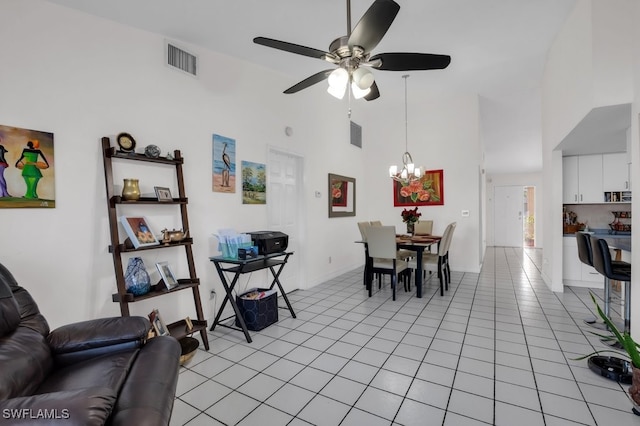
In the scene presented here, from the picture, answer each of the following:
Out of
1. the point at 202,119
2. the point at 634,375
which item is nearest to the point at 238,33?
the point at 202,119

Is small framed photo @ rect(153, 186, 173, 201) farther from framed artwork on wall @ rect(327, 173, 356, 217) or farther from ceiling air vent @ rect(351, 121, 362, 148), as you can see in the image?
ceiling air vent @ rect(351, 121, 362, 148)

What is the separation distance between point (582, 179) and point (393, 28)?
381cm

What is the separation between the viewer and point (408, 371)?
7.30ft

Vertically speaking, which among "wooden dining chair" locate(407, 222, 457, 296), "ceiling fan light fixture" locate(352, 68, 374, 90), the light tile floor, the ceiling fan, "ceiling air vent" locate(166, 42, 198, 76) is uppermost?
"ceiling air vent" locate(166, 42, 198, 76)

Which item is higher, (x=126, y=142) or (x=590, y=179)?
(x=126, y=142)

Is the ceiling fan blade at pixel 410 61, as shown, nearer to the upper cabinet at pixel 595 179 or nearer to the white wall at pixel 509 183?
the upper cabinet at pixel 595 179

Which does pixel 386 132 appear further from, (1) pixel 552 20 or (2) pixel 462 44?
(1) pixel 552 20

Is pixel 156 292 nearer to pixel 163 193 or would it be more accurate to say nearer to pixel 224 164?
pixel 163 193

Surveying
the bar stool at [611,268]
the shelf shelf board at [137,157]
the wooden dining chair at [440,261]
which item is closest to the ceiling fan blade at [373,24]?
the shelf shelf board at [137,157]

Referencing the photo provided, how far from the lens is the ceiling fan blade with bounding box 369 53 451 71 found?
84.6 inches

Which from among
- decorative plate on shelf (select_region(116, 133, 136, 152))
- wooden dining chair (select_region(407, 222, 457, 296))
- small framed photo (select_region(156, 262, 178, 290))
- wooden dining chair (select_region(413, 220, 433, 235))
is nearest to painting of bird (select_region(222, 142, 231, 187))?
decorative plate on shelf (select_region(116, 133, 136, 152))

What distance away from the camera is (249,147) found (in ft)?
12.0

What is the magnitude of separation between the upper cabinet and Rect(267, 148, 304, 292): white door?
164 inches

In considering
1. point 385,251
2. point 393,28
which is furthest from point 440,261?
point 393,28
